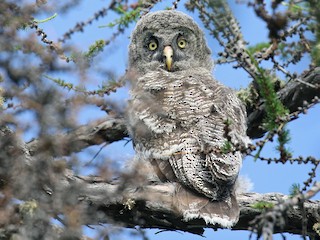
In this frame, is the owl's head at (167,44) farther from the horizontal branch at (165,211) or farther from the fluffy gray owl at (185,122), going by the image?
the horizontal branch at (165,211)

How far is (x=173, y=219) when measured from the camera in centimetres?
531

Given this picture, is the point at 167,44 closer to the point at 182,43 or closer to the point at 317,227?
the point at 182,43

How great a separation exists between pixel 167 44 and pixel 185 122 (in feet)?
5.36

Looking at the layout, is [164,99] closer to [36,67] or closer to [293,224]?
[293,224]

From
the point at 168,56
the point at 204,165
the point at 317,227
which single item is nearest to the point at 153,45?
the point at 168,56

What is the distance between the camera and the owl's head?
23.6 ft

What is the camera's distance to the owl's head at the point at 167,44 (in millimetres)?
7195

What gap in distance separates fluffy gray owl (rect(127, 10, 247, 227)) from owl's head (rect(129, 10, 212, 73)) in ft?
0.04

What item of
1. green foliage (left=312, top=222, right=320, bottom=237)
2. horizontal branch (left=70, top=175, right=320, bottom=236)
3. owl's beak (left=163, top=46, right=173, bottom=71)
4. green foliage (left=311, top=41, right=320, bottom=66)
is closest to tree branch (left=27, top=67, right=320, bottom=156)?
horizontal branch (left=70, top=175, right=320, bottom=236)

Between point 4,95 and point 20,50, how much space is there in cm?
27

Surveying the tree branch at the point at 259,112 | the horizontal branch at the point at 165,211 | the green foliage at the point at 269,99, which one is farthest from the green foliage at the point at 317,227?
the green foliage at the point at 269,99

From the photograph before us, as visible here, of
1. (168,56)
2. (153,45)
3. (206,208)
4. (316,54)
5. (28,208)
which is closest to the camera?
(28,208)

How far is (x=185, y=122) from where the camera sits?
226 inches

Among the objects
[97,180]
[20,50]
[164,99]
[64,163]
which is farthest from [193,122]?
[64,163]
